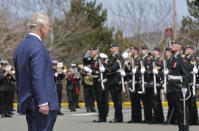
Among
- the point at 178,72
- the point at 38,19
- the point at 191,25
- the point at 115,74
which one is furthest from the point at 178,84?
the point at 191,25

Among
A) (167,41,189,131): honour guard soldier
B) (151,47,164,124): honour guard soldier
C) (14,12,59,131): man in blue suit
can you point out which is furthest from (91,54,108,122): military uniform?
(14,12,59,131): man in blue suit

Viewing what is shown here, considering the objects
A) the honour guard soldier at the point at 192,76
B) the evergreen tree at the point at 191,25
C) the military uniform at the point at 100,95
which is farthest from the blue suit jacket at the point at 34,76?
the evergreen tree at the point at 191,25

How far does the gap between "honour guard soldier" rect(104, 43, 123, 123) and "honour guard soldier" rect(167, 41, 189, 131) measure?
2.72 metres

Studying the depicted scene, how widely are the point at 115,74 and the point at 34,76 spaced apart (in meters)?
9.18

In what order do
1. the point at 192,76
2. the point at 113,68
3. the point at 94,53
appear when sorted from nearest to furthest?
the point at 192,76
the point at 113,68
the point at 94,53

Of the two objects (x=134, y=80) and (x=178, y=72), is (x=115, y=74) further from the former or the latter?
(x=178, y=72)

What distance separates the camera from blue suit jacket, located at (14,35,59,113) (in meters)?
5.59

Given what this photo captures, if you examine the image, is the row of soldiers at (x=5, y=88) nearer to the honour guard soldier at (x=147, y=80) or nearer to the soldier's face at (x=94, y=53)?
the soldier's face at (x=94, y=53)

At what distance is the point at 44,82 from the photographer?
5.65m

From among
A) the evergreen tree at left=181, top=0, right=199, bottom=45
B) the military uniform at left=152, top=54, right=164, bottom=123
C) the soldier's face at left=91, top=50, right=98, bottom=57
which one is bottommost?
the military uniform at left=152, top=54, right=164, bottom=123

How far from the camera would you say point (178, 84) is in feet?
38.5

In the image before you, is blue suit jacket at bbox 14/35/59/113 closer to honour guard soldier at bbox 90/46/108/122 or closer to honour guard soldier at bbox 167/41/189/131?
honour guard soldier at bbox 167/41/189/131

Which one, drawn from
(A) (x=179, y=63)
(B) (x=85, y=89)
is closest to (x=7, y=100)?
(B) (x=85, y=89)

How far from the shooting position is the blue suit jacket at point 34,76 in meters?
5.59
